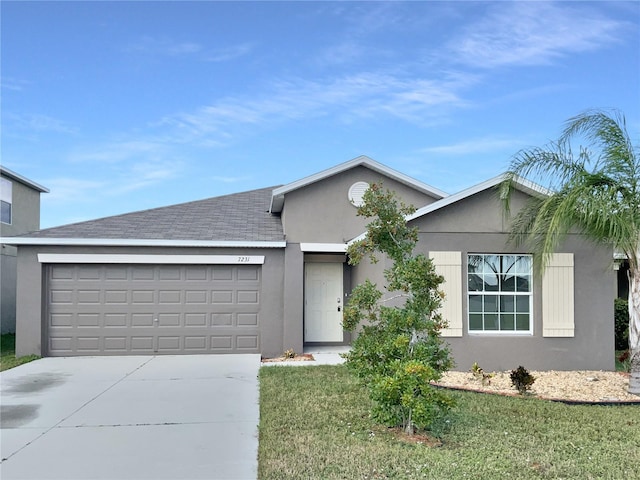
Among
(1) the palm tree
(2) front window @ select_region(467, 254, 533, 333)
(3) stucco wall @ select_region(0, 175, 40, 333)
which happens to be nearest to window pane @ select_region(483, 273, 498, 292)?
(2) front window @ select_region(467, 254, 533, 333)

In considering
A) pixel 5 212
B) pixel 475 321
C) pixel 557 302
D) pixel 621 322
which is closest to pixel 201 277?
pixel 475 321

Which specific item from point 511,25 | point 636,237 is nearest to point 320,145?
point 511,25

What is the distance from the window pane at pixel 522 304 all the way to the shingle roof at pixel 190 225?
5.57 meters

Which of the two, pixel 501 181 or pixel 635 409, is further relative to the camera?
pixel 501 181

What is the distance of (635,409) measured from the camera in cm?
780

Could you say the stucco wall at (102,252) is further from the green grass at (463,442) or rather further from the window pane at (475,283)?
the green grass at (463,442)

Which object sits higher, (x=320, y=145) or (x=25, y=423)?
(x=320, y=145)

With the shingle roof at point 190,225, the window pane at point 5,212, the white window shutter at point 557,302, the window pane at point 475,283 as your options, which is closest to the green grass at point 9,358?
the shingle roof at point 190,225

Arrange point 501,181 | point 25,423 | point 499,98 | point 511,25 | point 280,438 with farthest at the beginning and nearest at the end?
1. point 499,98
2. point 511,25
3. point 501,181
4. point 25,423
5. point 280,438

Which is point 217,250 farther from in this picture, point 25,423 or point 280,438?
point 280,438

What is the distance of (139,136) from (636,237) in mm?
13572

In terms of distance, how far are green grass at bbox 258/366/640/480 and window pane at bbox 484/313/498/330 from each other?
2.54m

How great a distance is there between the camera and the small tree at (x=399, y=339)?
587cm

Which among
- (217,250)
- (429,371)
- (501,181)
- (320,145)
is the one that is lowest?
(429,371)
